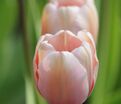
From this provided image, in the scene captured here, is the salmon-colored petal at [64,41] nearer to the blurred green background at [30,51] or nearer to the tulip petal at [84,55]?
the tulip petal at [84,55]

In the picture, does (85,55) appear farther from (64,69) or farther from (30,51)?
(30,51)

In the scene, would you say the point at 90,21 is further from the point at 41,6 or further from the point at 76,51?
the point at 41,6

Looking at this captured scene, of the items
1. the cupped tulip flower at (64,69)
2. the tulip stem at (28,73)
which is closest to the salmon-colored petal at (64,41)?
the cupped tulip flower at (64,69)

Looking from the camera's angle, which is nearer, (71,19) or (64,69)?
(64,69)

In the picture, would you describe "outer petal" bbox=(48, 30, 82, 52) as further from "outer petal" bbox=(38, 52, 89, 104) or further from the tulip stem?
the tulip stem

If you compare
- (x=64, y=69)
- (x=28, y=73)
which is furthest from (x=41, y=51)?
(x=28, y=73)

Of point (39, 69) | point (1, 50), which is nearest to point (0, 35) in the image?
point (1, 50)

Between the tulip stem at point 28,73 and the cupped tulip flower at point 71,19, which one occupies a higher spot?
the cupped tulip flower at point 71,19

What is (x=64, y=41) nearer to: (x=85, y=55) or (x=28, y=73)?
(x=85, y=55)
